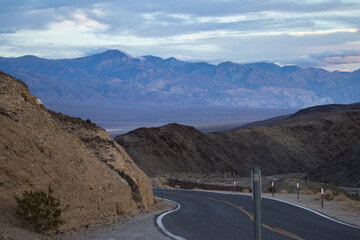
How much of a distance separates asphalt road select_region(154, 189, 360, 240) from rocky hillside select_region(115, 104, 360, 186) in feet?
113

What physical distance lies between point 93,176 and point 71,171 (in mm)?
1227

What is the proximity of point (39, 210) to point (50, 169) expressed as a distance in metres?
1.90

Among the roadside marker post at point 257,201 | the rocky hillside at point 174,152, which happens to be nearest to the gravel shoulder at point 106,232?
the roadside marker post at point 257,201

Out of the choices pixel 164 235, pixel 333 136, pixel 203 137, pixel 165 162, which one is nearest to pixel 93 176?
pixel 164 235

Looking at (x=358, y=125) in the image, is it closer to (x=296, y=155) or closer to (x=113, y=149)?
(x=296, y=155)

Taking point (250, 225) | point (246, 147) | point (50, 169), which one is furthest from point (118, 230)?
point (246, 147)

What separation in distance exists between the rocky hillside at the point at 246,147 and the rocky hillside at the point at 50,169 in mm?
38240

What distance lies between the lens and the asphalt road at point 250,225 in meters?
12.5

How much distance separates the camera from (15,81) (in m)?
16.0

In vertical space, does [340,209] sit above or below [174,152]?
above

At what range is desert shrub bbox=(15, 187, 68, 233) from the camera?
1143cm

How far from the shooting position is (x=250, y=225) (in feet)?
47.3

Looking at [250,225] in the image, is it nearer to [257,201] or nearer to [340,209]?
[340,209]

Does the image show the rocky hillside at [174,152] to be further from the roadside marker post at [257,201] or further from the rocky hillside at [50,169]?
the roadside marker post at [257,201]
